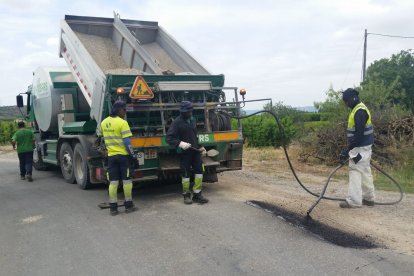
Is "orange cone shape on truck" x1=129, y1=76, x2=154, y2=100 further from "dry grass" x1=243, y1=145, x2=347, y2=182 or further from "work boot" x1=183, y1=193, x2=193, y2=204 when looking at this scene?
"dry grass" x1=243, y1=145, x2=347, y2=182

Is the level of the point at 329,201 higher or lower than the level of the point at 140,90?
lower

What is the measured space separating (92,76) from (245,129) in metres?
10.3

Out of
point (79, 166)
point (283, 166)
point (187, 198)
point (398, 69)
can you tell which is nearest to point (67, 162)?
point (79, 166)

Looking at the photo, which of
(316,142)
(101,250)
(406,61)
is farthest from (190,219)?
(406,61)

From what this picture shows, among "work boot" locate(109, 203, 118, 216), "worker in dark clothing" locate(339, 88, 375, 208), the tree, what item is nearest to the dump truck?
"work boot" locate(109, 203, 118, 216)

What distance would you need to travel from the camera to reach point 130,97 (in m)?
6.97

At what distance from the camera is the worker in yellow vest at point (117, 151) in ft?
21.1

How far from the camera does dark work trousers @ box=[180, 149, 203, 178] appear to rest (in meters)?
6.86

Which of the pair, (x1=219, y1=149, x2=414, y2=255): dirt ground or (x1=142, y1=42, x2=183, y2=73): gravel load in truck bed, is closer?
(x1=219, y1=149, x2=414, y2=255): dirt ground

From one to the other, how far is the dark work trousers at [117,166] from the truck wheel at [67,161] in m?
2.99

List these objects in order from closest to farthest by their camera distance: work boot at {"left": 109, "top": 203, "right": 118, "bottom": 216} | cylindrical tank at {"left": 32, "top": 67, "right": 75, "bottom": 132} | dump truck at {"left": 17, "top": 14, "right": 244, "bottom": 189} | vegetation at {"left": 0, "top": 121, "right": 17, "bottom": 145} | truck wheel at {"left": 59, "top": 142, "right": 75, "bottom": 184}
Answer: work boot at {"left": 109, "top": 203, "right": 118, "bottom": 216} → dump truck at {"left": 17, "top": 14, "right": 244, "bottom": 189} → truck wheel at {"left": 59, "top": 142, "right": 75, "bottom": 184} → cylindrical tank at {"left": 32, "top": 67, "right": 75, "bottom": 132} → vegetation at {"left": 0, "top": 121, "right": 17, "bottom": 145}

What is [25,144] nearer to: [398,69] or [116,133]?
[116,133]

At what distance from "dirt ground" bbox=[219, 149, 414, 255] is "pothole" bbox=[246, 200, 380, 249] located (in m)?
0.12

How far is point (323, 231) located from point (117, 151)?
3.17 m
